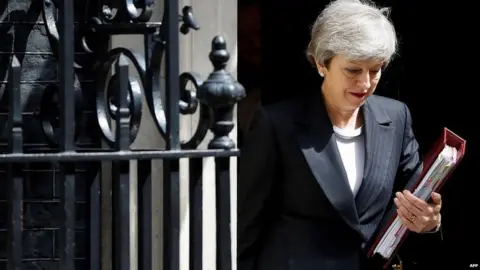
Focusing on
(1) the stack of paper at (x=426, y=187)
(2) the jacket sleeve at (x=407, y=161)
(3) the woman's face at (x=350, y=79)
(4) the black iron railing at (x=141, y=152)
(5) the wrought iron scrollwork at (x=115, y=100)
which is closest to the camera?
(4) the black iron railing at (x=141, y=152)

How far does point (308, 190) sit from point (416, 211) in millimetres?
372

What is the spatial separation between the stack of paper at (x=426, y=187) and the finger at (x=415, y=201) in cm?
2

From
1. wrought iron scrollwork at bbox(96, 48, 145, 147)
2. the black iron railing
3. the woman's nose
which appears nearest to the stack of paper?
the woman's nose

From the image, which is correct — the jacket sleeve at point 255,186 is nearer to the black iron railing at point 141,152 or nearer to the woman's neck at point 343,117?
the woman's neck at point 343,117

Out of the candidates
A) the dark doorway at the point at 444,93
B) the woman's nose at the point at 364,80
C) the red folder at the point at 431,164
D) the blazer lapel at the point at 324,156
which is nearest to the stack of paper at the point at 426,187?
the red folder at the point at 431,164

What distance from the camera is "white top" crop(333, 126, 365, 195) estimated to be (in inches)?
174

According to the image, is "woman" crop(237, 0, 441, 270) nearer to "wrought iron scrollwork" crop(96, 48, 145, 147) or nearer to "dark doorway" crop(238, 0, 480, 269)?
"wrought iron scrollwork" crop(96, 48, 145, 147)

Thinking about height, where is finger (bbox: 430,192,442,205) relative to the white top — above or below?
below

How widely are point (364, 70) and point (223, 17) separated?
1.25 m

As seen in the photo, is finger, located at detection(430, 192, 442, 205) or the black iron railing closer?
the black iron railing

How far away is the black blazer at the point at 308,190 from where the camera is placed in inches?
171

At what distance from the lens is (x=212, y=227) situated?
5.29m

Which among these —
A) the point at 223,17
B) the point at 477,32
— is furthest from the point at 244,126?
the point at 477,32

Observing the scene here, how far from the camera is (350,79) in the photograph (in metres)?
4.29
